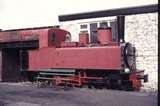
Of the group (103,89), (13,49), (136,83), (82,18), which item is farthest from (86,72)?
(13,49)

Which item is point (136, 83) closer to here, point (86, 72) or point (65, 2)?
point (86, 72)

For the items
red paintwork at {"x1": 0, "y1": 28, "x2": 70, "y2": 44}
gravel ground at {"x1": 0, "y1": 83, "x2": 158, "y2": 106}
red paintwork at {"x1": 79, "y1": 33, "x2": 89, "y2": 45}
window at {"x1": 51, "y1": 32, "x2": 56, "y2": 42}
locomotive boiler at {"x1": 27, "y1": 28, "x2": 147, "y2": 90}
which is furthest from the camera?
window at {"x1": 51, "y1": 32, "x2": 56, "y2": 42}

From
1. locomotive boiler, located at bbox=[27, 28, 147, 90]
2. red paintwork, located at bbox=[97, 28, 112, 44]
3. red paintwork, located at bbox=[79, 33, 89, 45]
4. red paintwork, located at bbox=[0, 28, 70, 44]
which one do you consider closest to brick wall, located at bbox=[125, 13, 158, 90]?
locomotive boiler, located at bbox=[27, 28, 147, 90]

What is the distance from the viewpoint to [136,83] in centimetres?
1602

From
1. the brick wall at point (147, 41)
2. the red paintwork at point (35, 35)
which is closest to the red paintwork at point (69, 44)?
the red paintwork at point (35, 35)

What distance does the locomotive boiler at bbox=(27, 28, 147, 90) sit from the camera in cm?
1622

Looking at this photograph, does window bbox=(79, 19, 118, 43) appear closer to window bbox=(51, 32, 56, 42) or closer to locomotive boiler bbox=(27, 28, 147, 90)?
locomotive boiler bbox=(27, 28, 147, 90)

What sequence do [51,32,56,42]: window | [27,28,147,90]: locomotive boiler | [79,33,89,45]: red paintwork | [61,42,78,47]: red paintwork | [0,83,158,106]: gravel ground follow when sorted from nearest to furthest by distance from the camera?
[0,83,158,106]: gravel ground → [27,28,147,90]: locomotive boiler → [61,42,78,47]: red paintwork → [79,33,89,45]: red paintwork → [51,32,56,42]: window

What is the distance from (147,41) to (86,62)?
3.26 m

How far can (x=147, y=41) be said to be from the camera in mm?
17688

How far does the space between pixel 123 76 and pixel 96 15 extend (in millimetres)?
4485

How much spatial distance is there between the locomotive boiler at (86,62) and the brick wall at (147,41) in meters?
0.49

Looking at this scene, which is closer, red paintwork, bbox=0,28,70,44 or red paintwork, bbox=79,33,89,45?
red paintwork, bbox=79,33,89,45

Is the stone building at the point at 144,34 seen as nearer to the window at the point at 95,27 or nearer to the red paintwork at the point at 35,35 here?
the window at the point at 95,27
